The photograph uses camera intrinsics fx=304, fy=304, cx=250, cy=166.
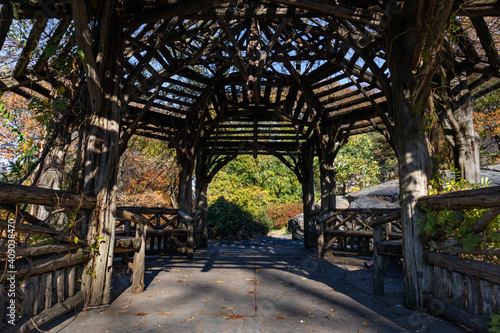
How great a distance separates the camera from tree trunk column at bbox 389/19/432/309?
3646 millimetres

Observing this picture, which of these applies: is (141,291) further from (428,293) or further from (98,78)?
(428,293)

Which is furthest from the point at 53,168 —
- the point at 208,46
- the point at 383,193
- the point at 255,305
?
the point at 383,193

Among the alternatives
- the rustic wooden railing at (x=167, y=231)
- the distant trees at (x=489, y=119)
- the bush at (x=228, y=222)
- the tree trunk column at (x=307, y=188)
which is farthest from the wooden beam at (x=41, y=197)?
the distant trees at (x=489, y=119)

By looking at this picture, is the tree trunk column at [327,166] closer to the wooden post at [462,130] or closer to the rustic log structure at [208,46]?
the rustic log structure at [208,46]

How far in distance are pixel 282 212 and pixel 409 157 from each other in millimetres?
16601

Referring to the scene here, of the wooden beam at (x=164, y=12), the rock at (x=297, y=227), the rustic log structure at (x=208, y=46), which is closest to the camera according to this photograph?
the rustic log structure at (x=208, y=46)

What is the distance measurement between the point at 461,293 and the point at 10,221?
166 inches

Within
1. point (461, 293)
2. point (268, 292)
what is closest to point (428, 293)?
point (461, 293)

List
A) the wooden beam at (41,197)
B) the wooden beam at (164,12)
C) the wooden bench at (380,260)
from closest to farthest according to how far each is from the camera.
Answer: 1. the wooden beam at (41,197)
2. the wooden beam at (164,12)
3. the wooden bench at (380,260)

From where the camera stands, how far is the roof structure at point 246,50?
4.02 m

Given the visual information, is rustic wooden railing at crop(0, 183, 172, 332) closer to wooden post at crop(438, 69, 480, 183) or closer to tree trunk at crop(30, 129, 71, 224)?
tree trunk at crop(30, 129, 71, 224)

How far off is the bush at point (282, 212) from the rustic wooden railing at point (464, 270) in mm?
16517

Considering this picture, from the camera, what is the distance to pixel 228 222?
1455cm

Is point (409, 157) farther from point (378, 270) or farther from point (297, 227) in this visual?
point (297, 227)
